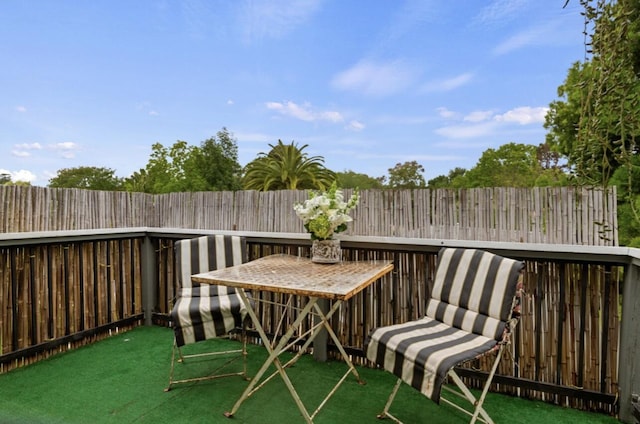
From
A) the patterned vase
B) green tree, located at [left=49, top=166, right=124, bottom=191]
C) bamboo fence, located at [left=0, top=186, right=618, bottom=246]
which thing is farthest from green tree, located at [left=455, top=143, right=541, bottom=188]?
green tree, located at [left=49, top=166, right=124, bottom=191]

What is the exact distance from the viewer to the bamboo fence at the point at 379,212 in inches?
94.4

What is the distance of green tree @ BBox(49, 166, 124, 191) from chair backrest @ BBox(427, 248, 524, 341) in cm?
2402

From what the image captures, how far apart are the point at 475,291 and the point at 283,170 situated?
520 inches

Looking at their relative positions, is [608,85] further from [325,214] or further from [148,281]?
[148,281]

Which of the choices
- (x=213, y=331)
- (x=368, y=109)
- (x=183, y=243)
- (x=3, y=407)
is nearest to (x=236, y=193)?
(x=183, y=243)

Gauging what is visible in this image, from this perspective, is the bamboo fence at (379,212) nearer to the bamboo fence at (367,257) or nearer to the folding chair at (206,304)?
the bamboo fence at (367,257)

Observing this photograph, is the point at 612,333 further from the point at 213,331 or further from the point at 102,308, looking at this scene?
the point at 102,308

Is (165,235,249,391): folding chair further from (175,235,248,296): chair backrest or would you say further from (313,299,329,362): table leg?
(313,299,329,362): table leg

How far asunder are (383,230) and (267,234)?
1.09m

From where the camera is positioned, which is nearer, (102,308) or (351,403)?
(351,403)

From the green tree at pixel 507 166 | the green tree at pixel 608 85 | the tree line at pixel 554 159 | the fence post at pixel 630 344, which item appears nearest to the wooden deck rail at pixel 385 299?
the fence post at pixel 630 344

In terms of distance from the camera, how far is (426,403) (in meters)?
2.35

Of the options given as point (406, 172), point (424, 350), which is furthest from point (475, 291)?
point (406, 172)

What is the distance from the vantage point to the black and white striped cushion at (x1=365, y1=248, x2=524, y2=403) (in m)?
1.73
